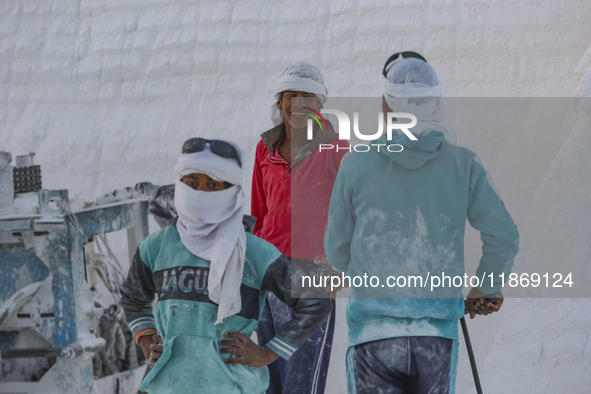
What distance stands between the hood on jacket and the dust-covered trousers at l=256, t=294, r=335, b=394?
804mm

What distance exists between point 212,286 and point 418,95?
0.79 m

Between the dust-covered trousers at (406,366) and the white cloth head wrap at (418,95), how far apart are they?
58 centimetres

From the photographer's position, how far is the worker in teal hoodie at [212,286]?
80.1 inches

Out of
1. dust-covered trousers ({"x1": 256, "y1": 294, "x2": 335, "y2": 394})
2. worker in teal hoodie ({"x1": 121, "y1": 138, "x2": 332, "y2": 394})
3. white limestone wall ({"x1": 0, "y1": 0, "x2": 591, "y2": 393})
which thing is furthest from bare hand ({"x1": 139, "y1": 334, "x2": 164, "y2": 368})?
white limestone wall ({"x1": 0, "y1": 0, "x2": 591, "y2": 393})

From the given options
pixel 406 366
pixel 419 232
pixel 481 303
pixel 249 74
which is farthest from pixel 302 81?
pixel 249 74

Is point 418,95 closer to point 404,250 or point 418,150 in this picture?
point 418,150

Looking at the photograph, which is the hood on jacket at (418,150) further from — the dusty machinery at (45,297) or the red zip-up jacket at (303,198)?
the dusty machinery at (45,297)

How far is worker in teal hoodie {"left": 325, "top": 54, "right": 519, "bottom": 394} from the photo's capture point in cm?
198

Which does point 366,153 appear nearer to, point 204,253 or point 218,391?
point 204,253

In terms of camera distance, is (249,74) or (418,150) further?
(249,74)

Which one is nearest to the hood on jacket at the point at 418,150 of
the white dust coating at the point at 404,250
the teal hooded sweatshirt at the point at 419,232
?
the teal hooded sweatshirt at the point at 419,232

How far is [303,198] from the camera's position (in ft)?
8.77

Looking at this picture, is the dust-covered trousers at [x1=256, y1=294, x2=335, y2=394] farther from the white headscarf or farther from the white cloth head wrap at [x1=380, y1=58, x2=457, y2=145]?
the white cloth head wrap at [x1=380, y1=58, x2=457, y2=145]

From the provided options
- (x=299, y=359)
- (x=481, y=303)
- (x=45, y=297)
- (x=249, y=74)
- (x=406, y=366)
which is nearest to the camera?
(x=406, y=366)
